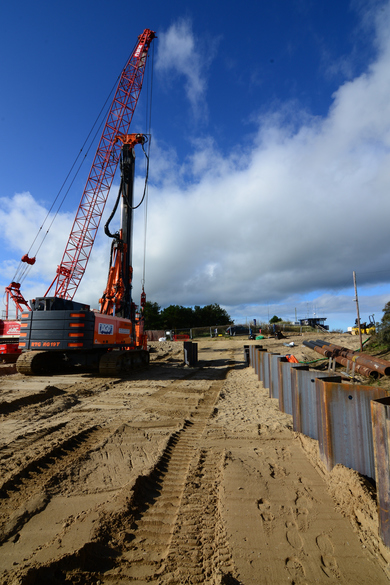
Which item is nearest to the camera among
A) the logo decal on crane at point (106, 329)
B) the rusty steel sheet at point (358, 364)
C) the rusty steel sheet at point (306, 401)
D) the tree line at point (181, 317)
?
the rusty steel sheet at point (306, 401)

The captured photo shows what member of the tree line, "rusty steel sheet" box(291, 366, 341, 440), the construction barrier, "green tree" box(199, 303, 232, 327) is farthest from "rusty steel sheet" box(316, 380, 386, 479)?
"green tree" box(199, 303, 232, 327)

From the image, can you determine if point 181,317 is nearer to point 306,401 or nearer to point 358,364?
point 358,364

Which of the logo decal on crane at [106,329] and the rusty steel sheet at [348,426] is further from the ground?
the logo decal on crane at [106,329]

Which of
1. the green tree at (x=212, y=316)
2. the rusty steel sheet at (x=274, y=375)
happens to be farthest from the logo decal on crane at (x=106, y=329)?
the green tree at (x=212, y=316)

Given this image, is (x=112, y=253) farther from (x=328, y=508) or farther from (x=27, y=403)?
(x=328, y=508)

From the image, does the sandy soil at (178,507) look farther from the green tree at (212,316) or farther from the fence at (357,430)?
the green tree at (212,316)

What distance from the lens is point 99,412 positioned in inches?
300

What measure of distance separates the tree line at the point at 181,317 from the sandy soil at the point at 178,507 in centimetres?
6262

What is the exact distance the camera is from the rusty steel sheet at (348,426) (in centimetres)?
382

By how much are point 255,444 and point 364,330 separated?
3806cm

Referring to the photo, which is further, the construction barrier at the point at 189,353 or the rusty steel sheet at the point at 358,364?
the construction barrier at the point at 189,353

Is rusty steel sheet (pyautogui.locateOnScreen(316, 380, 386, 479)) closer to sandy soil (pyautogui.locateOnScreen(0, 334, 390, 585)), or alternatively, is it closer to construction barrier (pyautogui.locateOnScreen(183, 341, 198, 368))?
sandy soil (pyautogui.locateOnScreen(0, 334, 390, 585))

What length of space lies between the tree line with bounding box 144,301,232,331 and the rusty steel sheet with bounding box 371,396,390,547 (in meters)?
65.4

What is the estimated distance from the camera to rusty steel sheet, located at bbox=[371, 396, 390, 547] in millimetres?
2885
